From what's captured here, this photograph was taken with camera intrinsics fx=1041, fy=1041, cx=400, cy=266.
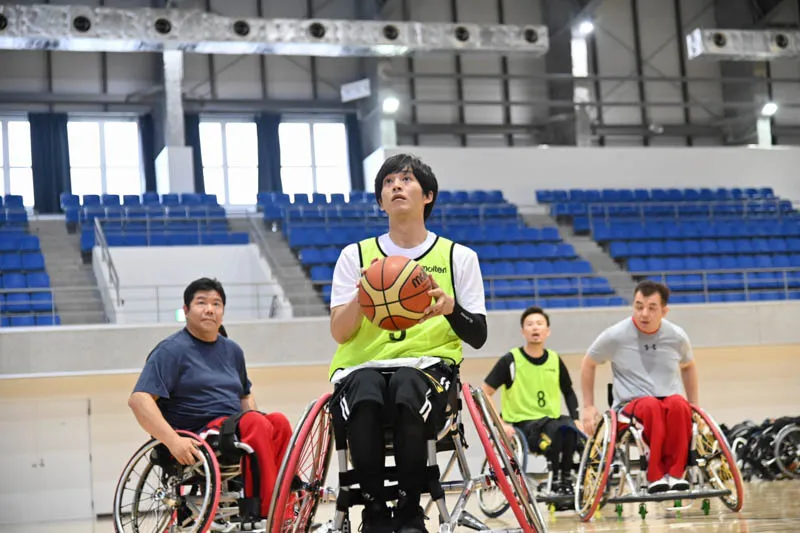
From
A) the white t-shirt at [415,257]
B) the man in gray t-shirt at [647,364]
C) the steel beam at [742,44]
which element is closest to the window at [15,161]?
the steel beam at [742,44]

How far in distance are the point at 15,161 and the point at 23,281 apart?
194 inches

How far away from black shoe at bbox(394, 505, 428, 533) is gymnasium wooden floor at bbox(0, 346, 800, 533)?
184 cm

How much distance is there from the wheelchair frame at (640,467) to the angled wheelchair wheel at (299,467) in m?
2.04

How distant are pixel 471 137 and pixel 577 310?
23.9ft

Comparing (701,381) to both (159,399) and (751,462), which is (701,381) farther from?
(159,399)

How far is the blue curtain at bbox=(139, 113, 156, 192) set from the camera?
615 inches

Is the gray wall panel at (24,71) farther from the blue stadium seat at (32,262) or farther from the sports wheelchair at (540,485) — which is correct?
the sports wheelchair at (540,485)

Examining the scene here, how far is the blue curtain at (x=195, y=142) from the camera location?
51.8 ft

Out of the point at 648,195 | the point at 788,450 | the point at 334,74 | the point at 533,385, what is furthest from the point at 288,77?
the point at 533,385

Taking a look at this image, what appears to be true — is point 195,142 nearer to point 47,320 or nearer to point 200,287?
point 47,320

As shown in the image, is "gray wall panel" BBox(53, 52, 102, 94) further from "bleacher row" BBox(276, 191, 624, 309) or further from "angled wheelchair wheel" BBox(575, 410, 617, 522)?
"angled wheelchair wheel" BBox(575, 410, 617, 522)

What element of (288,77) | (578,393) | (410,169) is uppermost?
(288,77)

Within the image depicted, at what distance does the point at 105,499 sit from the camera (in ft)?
30.8

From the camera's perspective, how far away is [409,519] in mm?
2621
